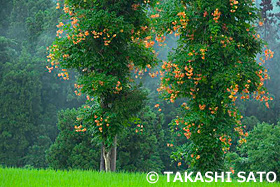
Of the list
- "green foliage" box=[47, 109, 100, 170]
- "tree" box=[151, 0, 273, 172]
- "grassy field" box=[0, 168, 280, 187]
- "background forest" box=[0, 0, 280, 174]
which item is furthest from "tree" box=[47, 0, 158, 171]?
"green foliage" box=[47, 109, 100, 170]

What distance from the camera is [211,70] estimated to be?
44.3ft

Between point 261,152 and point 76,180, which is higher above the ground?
point 261,152

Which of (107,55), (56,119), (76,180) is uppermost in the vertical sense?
(56,119)

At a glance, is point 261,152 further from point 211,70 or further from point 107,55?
point 107,55

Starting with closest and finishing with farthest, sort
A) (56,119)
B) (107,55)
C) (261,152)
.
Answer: (107,55)
(261,152)
(56,119)

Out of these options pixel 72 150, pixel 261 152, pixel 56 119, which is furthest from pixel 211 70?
pixel 56 119

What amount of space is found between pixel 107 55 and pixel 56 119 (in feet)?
102

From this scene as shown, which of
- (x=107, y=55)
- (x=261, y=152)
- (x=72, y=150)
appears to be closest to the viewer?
(x=107, y=55)

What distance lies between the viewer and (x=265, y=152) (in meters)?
30.6

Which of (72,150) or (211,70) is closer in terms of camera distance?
(211,70)

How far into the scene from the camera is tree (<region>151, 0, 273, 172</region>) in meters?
13.4

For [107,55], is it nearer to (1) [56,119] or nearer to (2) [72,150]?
(2) [72,150]

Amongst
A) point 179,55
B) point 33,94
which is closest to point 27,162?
point 33,94

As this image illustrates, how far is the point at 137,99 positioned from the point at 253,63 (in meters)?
4.44
